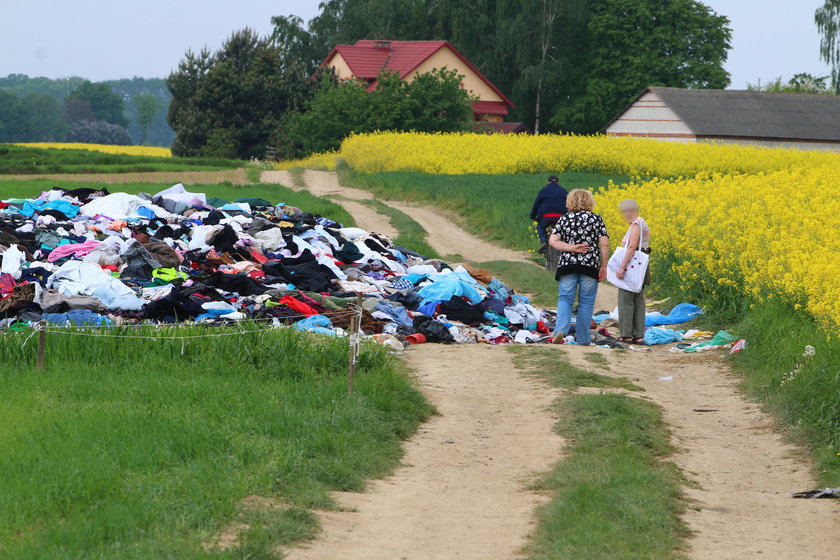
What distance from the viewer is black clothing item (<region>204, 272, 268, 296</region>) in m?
13.4

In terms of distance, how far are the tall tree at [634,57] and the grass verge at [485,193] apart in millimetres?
34767

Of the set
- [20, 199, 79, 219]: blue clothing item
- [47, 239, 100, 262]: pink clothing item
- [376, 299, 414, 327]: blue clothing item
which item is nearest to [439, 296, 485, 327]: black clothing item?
[376, 299, 414, 327]: blue clothing item

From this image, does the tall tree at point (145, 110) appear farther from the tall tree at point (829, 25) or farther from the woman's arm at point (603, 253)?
the woman's arm at point (603, 253)

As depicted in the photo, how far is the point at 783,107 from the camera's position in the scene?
199 ft

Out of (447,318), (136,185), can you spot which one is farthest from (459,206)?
(447,318)

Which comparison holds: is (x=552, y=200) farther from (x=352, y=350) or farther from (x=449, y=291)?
(x=352, y=350)

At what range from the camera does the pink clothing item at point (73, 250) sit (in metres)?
14.4

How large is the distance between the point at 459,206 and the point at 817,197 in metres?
12.5

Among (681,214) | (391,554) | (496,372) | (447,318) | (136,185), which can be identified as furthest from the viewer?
(136,185)

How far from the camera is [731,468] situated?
8180 mm

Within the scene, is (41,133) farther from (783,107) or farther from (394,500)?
(394,500)

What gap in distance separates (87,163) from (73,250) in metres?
32.6

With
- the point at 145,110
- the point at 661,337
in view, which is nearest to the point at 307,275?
the point at 661,337

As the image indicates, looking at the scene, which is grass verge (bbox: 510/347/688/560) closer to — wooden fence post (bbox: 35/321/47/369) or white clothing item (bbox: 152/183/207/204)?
wooden fence post (bbox: 35/321/47/369)
